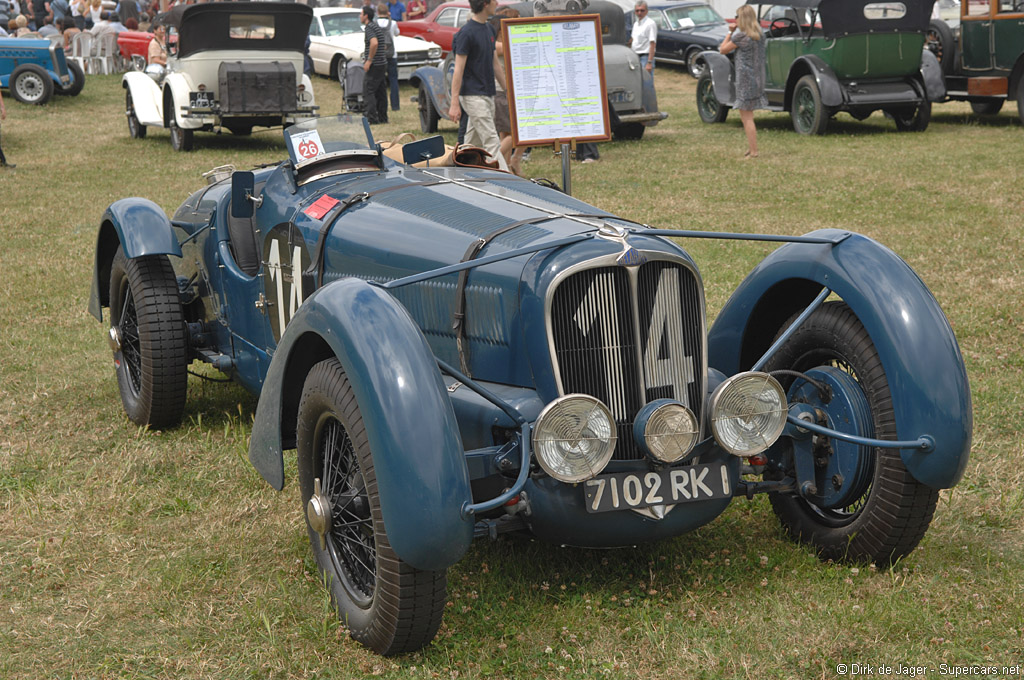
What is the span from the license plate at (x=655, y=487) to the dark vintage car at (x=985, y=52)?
12627mm

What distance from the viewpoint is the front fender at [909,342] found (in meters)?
3.06

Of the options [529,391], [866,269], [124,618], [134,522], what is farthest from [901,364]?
[134,522]

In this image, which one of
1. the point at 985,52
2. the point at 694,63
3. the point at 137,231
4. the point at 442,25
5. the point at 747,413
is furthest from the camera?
the point at 442,25

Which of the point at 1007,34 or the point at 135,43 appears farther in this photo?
the point at 135,43

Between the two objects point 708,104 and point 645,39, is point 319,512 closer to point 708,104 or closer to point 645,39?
point 708,104

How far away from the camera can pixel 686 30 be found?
73.9 ft

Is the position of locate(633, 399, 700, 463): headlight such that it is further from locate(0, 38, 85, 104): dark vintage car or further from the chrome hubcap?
locate(0, 38, 85, 104): dark vintage car

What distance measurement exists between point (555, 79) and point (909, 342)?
4.43 m

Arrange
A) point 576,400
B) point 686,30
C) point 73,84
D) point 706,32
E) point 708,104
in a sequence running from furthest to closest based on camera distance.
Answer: point 686,30 < point 706,32 < point 73,84 < point 708,104 < point 576,400

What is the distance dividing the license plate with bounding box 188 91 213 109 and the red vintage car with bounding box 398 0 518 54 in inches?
347

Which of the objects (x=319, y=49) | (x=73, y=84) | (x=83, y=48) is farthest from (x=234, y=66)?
(x=83, y=48)

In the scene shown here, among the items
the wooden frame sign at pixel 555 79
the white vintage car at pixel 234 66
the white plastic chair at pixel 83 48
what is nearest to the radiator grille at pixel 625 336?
the wooden frame sign at pixel 555 79

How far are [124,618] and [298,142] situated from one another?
2176 mm

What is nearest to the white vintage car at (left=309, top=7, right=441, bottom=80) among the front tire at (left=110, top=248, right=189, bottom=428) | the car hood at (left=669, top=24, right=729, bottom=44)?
the car hood at (left=669, top=24, right=729, bottom=44)
